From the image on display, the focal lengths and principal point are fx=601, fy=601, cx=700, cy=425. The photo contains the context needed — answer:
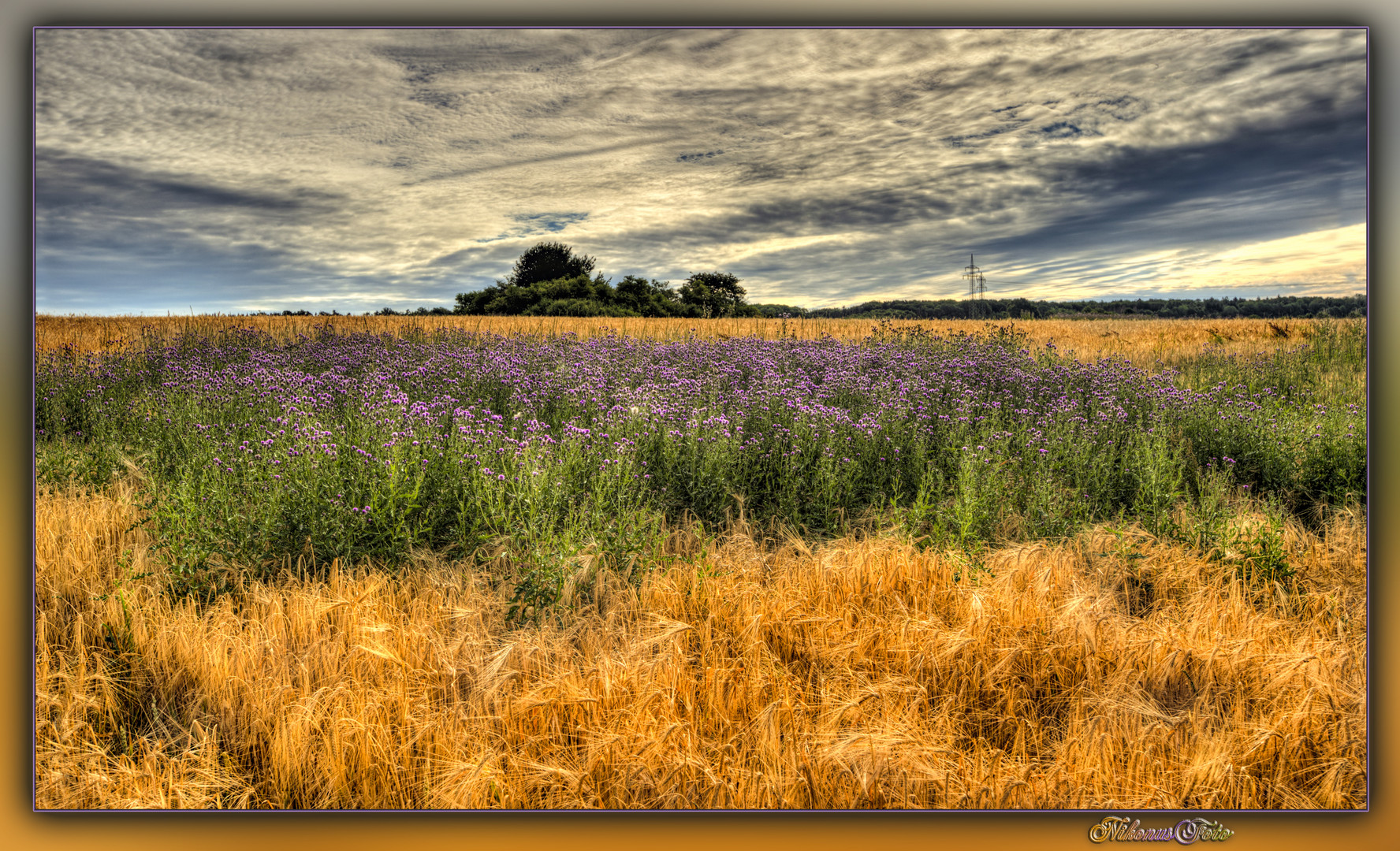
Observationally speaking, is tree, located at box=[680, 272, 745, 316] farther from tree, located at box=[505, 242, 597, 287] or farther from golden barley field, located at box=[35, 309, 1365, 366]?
tree, located at box=[505, 242, 597, 287]

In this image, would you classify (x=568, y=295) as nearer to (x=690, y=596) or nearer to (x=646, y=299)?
(x=646, y=299)

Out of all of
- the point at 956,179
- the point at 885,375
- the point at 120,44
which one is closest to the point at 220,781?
the point at 120,44

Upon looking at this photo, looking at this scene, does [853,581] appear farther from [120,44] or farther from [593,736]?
[120,44]

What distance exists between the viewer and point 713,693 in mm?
2432

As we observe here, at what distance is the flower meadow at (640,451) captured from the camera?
12.0 ft

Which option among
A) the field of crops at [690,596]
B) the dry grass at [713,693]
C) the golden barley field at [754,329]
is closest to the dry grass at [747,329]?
the golden barley field at [754,329]

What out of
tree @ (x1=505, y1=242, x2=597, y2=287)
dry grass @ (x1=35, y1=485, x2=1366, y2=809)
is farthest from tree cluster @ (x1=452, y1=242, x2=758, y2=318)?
dry grass @ (x1=35, y1=485, x2=1366, y2=809)

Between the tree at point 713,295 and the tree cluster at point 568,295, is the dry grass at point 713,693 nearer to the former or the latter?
the tree at point 713,295

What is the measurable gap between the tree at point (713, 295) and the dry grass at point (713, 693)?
4.28 meters

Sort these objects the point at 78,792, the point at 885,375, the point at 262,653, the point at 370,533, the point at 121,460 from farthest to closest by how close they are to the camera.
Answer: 1. the point at 885,375
2. the point at 121,460
3. the point at 370,533
4. the point at 262,653
5. the point at 78,792

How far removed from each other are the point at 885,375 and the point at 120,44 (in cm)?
688

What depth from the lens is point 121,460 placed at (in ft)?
15.9

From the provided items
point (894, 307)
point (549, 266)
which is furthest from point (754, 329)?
point (549, 266)

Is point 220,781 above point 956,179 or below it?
below
